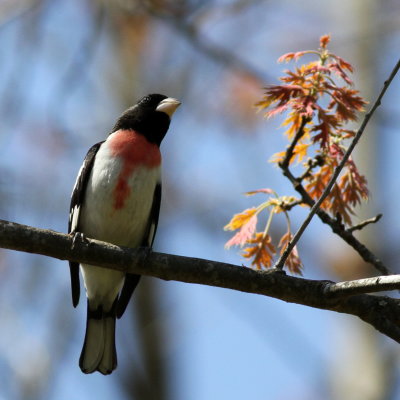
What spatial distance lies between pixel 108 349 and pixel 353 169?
2.21 metres

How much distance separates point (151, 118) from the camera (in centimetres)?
488

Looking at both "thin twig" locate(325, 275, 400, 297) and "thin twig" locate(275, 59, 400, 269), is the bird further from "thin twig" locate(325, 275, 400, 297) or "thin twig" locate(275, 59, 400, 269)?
"thin twig" locate(325, 275, 400, 297)

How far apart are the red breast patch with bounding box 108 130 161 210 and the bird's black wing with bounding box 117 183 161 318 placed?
236 millimetres

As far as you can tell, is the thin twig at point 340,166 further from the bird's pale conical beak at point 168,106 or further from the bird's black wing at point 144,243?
the bird's pale conical beak at point 168,106

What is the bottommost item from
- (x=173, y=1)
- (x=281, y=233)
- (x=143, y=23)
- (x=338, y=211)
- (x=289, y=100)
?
(x=338, y=211)

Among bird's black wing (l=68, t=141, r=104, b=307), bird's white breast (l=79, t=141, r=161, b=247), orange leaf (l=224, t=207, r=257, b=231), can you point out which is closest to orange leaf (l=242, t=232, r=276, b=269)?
orange leaf (l=224, t=207, r=257, b=231)

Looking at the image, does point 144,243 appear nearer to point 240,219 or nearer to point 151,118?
point 151,118

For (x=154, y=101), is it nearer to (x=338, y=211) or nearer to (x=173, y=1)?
(x=173, y=1)

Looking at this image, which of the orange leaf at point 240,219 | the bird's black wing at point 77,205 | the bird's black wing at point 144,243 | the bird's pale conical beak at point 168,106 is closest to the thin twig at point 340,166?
the orange leaf at point 240,219

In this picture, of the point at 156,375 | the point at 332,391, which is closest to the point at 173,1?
the point at 156,375

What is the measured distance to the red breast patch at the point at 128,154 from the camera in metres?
4.36

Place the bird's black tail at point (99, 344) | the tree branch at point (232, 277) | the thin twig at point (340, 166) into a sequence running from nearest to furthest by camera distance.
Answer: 1. the thin twig at point (340, 166)
2. the tree branch at point (232, 277)
3. the bird's black tail at point (99, 344)

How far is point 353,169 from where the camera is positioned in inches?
138

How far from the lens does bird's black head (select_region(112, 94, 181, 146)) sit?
15.8 ft
